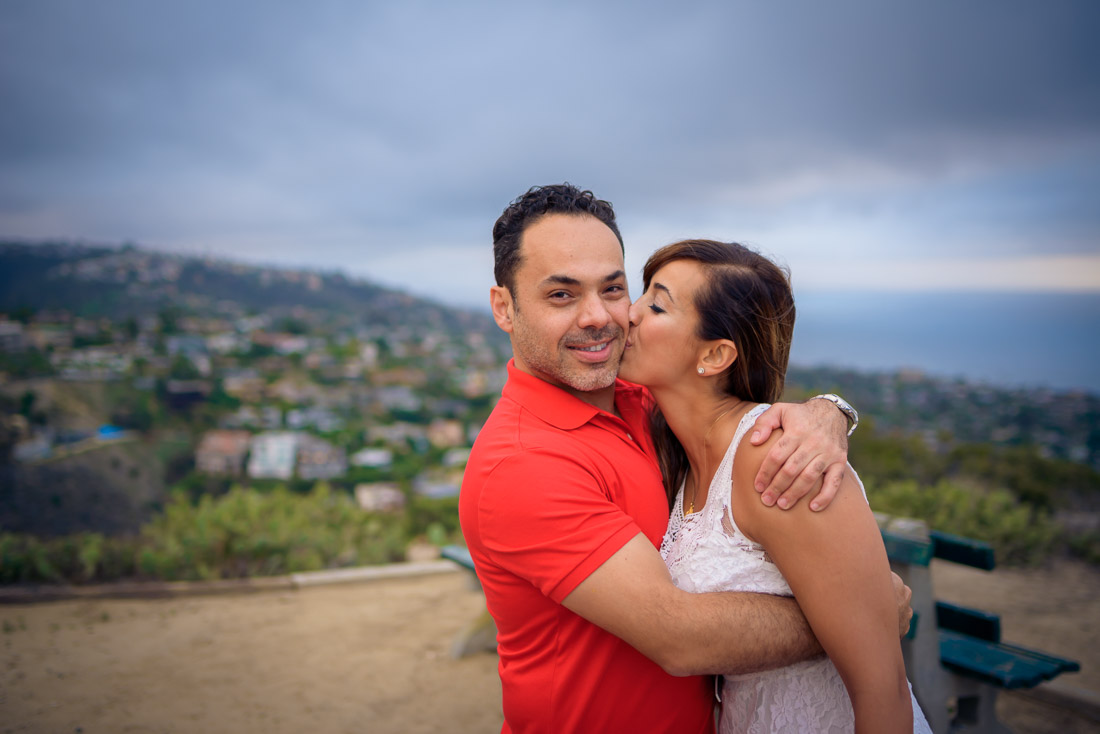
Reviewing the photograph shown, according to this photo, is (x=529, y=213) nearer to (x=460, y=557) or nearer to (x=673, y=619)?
(x=673, y=619)

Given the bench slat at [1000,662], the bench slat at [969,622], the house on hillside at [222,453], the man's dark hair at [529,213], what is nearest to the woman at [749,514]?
the man's dark hair at [529,213]

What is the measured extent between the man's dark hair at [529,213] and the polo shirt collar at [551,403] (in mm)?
328

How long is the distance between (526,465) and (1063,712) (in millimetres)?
4051

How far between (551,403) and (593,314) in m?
0.31

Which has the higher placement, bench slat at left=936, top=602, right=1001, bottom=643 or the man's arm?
the man's arm

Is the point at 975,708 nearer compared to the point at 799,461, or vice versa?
the point at 799,461

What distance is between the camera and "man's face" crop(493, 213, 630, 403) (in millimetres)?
2066

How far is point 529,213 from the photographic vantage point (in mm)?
2205

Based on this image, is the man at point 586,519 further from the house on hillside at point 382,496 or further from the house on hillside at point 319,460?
the house on hillside at point 319,460

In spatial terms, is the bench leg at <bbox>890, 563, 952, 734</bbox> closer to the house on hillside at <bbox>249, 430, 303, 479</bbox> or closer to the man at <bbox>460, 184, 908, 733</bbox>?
the man at <bbox>460, 184, 908, 733</bbox>

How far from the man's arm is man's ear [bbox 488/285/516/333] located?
0.96 metres

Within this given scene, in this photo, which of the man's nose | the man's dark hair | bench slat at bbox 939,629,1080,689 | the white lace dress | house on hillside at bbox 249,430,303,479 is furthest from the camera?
house on hillside at bbox 249,430,303,479

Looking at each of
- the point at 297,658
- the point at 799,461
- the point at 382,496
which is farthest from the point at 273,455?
the point at 799,461

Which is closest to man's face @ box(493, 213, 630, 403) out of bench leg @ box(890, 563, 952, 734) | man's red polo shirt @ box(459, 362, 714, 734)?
man's red polo shirt @ box(459, 362, 714, 734)
